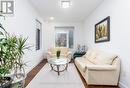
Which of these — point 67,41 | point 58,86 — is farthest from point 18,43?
point 67,41

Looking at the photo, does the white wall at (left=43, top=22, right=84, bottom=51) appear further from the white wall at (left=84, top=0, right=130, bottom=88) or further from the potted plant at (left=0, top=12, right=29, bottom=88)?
the potted plant at (left=0, top=12, right=29, bottom=88)

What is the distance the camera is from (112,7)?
4.44 m

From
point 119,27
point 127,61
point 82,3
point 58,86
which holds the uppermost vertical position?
point 82,3

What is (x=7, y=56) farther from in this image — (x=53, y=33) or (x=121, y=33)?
(x=53, y=33)

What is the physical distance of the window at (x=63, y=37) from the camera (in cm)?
1003

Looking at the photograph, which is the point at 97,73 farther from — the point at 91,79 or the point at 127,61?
the point at 127,61

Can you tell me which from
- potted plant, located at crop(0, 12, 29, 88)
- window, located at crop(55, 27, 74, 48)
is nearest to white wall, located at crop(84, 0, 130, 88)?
potted plant, located at crop(0, 12, 29, 88)

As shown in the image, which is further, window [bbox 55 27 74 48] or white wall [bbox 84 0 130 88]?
window [bbox 55 27 74 48]

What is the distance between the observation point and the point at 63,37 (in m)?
10.0

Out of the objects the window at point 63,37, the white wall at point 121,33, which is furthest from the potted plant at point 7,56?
the window at point 63,37

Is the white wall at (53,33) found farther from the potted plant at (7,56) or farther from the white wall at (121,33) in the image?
the potted plant at (7,56)

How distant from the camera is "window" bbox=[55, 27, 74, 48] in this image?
1003 centimetres

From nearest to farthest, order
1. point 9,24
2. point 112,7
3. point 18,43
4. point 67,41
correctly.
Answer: point 18,43
point 9,24
point 112,7
point 67,41

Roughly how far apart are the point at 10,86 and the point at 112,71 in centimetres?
242
